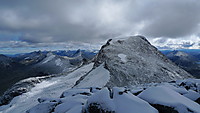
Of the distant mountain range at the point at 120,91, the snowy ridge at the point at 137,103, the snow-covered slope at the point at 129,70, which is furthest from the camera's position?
the snow-covered slope at the point at 129,70

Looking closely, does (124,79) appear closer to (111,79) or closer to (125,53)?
(111,79)

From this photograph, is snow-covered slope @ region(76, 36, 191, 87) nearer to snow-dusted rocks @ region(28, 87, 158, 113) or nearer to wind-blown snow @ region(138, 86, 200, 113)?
→ snow-dusted rocks @ region(28, 87, 158, 113)

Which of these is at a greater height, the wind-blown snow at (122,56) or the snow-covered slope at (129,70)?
the wind-blown snow at (122,56)

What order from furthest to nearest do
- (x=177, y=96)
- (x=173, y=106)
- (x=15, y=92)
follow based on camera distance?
(x=15, y=92) → (x=177, y=96) → (x=173, y=106)

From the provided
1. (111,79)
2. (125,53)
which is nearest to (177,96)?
(111,79)

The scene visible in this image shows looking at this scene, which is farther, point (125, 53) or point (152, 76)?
point (125, 53)

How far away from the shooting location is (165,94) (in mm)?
7500

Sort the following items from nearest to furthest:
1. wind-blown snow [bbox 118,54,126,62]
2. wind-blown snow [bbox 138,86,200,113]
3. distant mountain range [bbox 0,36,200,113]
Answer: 1. wind-blown snow [bbox 138,86,200,113]
2. distant mountain range [bbox 0,36,200,113]
3. wind-blown snow [bbox 118,54,126,62]

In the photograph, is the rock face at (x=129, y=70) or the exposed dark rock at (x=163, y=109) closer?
the exposed dark rock at (x=163, y=109)

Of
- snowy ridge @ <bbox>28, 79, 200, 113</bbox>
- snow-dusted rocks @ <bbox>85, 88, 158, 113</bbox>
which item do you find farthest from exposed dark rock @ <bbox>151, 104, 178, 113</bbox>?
snow-dusted rocks @ <bbox>85, 88, 158, 113</bbox>

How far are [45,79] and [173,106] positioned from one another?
4339 centimetres

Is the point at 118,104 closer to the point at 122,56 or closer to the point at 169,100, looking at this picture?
the point at 169,100

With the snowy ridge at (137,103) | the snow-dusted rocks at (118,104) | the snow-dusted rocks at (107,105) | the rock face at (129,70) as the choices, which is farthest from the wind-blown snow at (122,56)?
the snow-dusted rocks at (118,104)

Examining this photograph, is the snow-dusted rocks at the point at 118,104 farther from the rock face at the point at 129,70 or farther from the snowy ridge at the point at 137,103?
the rock face at the point at 129,70
